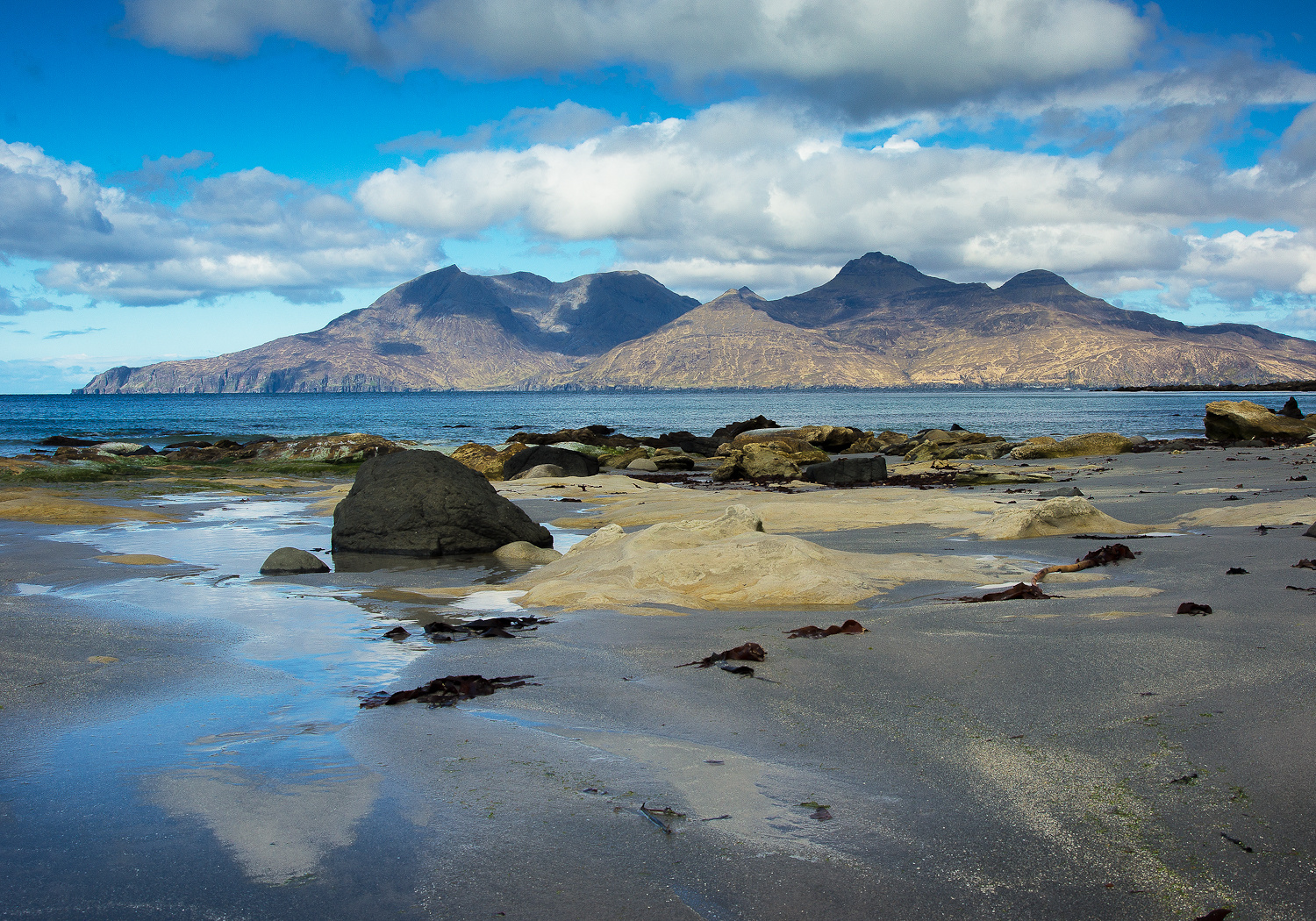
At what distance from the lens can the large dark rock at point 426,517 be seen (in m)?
9.39

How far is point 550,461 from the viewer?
20422 millimetres

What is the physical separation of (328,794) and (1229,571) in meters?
5.81

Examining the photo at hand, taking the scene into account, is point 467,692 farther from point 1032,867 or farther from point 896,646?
point 1032,867

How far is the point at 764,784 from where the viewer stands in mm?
2695

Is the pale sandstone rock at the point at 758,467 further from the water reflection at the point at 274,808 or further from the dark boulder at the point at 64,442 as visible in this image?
the dark boulder at the point at 64,442

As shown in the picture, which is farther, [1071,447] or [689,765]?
[1071,447]

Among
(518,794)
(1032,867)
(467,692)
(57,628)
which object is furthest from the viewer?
(57,628)

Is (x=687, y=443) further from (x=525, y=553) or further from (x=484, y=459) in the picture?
(x=525, y=553)

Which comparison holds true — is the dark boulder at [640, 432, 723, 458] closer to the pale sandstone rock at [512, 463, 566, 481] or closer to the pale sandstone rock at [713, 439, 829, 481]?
the pale sandstone rock at [713, 439, 829, 481]

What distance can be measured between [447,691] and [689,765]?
1461 mm

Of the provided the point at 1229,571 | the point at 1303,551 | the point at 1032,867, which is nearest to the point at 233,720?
the point at 1032,867

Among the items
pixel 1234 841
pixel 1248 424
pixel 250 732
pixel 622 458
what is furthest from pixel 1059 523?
pixel 1248 424

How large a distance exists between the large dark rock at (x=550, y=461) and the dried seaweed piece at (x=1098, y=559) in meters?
14.6

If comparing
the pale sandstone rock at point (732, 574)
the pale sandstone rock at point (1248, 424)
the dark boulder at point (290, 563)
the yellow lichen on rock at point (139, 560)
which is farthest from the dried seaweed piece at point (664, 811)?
the pale sandstone rock at point (1248, 424)
